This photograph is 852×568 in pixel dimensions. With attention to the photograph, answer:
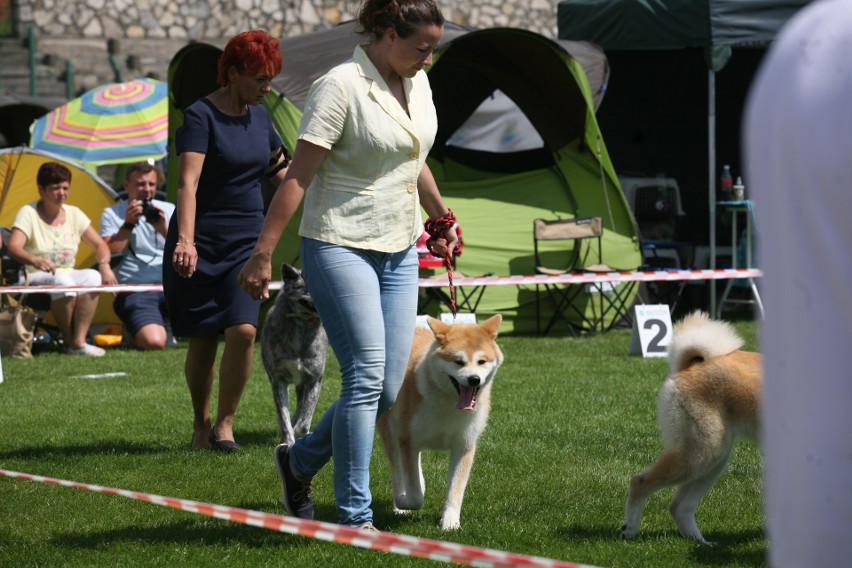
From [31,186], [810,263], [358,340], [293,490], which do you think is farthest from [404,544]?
[31,186]

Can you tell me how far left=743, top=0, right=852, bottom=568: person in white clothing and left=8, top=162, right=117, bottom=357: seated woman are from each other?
9055 millimetres

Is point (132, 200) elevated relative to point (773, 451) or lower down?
lower down

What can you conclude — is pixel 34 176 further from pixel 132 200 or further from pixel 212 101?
pixel 212 101

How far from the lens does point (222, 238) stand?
16.7ft

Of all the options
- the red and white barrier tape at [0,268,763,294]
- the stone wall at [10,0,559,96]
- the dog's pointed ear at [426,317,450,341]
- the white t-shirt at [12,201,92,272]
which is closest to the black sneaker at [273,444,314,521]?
the dog's pointed ear at [426,317,450,341]

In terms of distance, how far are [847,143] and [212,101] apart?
432 centimetres

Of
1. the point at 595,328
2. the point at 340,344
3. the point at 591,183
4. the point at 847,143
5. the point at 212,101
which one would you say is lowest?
the point at 595,328

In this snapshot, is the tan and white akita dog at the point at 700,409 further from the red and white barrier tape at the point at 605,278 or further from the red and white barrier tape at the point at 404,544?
the red and white barrier tape at the point at 605,278

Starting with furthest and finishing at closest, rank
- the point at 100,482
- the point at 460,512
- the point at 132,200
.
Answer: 1. the point at 132,200
2. the point at 100,482
3. the point at 460,512

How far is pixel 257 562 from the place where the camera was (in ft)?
11.6

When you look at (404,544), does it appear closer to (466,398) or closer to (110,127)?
(466,398)

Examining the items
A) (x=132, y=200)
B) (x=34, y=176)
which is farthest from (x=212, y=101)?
(x=34, y=176)

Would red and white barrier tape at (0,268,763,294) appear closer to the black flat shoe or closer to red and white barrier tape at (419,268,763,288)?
red and white barrier tape at (419,268,763,288)

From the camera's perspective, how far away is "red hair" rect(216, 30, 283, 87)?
4863 mm
